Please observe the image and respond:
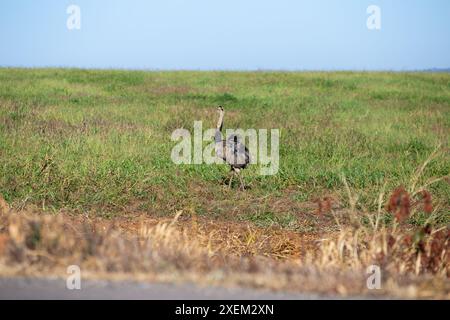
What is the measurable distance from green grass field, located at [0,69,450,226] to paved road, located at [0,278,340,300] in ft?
6.17

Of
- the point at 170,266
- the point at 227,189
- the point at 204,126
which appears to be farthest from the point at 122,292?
the point at 204,126

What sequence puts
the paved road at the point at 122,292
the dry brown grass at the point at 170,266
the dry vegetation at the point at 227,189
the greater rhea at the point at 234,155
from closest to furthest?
the paved road at the point at 122,292, the dry brown grass at the point at 170,266, the dry vegetation at the point at 227,189, the greater rhea at the point at 234,155

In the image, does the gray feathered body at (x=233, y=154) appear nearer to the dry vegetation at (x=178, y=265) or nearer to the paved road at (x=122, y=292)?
the dry vegetation at (x=178, y=265)

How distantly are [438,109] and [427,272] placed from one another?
1554 cm

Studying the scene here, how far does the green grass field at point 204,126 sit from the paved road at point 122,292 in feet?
6.17

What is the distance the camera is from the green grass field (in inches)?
349

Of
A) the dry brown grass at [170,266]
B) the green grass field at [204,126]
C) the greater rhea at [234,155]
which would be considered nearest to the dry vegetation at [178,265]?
the dry brown grass at [170,266]

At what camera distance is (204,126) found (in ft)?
48.9

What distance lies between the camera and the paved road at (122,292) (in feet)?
10.8

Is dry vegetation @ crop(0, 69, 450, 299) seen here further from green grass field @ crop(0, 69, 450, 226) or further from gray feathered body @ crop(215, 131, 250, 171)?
gray feathered body @ crop(215, 131, 250, 171)
